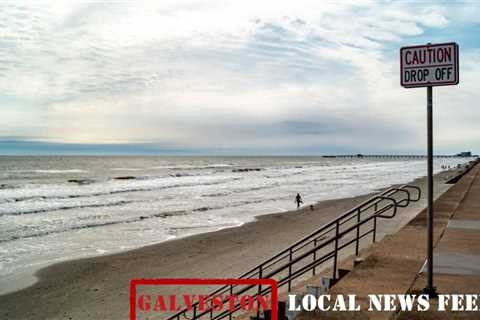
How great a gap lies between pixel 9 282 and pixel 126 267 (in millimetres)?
3501

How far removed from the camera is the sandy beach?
11141mm

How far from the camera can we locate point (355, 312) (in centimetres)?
426

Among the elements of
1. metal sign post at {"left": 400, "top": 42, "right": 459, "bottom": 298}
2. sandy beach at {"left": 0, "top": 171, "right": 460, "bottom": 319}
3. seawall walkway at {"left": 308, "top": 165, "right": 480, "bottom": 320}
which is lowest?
sandy beach at {"left": 0, "top": 171, "right": 460, "bottom": 319}

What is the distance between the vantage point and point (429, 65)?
425 cm

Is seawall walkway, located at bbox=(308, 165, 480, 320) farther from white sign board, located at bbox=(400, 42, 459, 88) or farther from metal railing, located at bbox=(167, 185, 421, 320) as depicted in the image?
white sign board, located at bbox=(400, 42, 459, 88)

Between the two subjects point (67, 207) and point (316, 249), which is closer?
point (316, 249)

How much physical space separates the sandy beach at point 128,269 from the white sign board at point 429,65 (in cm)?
859

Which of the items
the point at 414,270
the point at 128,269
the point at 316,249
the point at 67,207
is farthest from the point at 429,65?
the point at 67,207

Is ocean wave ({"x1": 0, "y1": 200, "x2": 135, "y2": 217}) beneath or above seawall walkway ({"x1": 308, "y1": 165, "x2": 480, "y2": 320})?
beneath

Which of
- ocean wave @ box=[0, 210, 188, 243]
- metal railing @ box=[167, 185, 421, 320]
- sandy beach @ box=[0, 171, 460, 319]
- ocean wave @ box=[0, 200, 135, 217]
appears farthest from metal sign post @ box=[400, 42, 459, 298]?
ocean wave @ box=[0, 200, 135, 217]

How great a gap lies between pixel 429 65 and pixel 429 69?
4cm

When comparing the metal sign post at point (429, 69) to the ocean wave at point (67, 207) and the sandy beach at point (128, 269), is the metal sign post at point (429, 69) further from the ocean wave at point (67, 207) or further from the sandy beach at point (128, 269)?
the ocean wave at point (67, 207)

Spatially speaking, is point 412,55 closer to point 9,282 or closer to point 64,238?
point 9,282

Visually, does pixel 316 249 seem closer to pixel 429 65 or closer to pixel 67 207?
pixel 429 65
